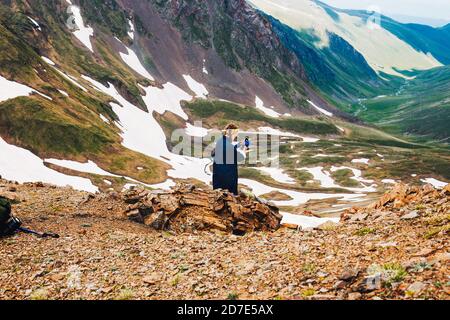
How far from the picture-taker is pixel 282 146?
648 ft

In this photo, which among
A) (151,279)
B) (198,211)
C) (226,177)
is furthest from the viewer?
(226,177)

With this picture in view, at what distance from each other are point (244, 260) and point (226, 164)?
37.7ft

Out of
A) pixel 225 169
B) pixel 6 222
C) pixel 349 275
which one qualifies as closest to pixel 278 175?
pixel 225 169

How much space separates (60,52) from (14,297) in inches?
7258

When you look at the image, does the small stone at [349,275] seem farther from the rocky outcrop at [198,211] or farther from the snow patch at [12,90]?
the snow patch at [12,90]

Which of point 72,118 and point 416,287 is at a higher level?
point 72,118

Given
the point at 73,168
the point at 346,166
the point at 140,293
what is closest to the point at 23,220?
the point at 140,293

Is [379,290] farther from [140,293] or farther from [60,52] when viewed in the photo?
[60,52]

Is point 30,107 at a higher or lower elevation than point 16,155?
higher

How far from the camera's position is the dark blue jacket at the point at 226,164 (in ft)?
91.5

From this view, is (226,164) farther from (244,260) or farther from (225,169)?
(244,260)

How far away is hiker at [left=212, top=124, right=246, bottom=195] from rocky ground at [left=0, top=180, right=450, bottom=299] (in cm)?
581

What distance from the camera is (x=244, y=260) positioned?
1817 centimetres

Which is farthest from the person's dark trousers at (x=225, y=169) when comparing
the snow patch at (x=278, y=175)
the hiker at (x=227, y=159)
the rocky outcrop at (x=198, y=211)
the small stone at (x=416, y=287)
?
the snow patch at (x=278, y=175)
